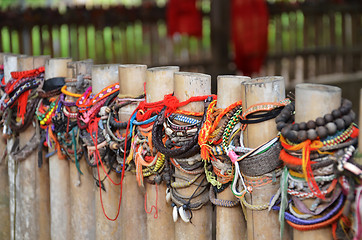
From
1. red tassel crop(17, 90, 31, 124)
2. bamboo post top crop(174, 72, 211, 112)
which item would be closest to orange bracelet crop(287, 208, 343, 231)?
bamboo post top crop(174, 72, 211, 112)

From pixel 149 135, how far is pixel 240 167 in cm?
36

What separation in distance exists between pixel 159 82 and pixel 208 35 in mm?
5782

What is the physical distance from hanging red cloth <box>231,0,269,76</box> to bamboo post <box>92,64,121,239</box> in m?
4.33

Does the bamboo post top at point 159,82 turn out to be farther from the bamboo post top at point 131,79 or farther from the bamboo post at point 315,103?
the bamboo post at point 315,103

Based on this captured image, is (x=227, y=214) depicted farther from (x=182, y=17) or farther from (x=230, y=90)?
(x=182, y=17)

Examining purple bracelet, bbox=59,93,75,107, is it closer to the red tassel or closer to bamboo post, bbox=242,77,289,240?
the red tassel

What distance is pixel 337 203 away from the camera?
1331 mm

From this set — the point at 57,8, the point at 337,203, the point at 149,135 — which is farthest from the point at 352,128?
the point at 57,8

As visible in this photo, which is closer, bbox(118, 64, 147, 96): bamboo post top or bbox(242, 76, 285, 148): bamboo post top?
bbox(242, 76, 285, 148): bamboo post top

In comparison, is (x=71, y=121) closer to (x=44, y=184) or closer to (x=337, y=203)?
(x=44, y=184)

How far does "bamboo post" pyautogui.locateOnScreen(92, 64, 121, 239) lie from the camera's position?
6.40ft

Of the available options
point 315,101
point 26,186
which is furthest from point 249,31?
point 315,101

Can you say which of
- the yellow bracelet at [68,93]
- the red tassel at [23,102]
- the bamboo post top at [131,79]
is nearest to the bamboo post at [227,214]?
the bamboo post top at [131,79]

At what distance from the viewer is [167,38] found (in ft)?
22.9
